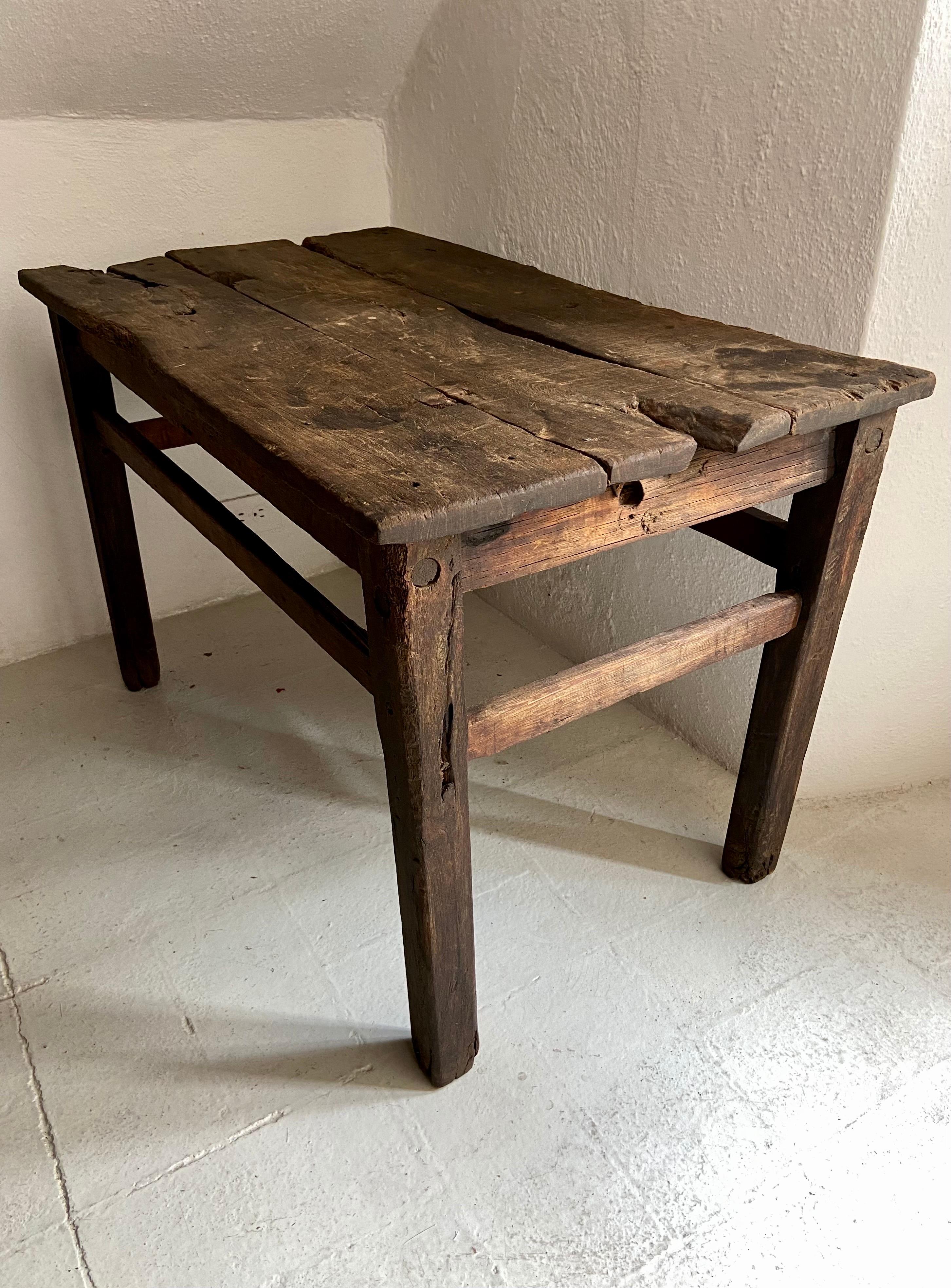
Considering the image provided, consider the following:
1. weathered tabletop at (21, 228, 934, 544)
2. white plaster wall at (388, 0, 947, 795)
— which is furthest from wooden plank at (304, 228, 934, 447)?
white plaster wall at (388, 0, 947, 795)

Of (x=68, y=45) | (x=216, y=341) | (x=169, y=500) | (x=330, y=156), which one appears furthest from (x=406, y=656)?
(x=330, y=156)

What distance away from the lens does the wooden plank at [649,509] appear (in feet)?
3.41

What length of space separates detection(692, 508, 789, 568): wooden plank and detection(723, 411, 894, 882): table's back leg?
0.02 meters

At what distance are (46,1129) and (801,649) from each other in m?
1.19

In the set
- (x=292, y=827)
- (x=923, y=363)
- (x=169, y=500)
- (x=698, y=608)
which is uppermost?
(x=923, y=363)

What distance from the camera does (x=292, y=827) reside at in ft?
5.78

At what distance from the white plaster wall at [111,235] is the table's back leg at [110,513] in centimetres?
11

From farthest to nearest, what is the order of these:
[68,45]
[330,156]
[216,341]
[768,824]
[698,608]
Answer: [330,156], [698,608], [68,45], [768,824], [216,341]

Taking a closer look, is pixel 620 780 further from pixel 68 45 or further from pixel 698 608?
pixel 68 45

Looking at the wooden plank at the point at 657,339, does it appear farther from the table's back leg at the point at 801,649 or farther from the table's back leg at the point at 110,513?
the table's back leg at the point at 110,513

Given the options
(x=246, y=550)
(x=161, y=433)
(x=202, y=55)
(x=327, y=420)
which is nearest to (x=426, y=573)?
(x=327, y=420)

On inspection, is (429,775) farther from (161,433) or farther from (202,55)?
(202,55)

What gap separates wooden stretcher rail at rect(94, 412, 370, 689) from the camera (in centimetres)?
120

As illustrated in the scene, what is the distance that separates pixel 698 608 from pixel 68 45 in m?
1.47
